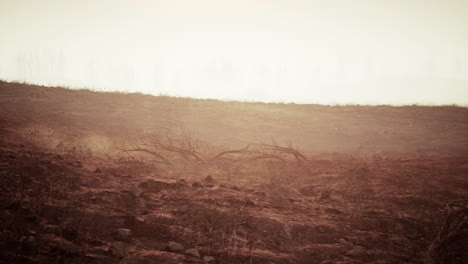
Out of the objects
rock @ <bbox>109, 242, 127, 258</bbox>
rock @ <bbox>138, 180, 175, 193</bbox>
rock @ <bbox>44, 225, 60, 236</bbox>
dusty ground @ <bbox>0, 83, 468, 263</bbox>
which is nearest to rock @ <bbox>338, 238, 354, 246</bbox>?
dusty ground @ <bbox>0, 83, 468, 263</bbox>

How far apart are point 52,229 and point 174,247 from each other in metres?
1.24

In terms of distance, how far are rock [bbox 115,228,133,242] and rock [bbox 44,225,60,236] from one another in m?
0.56

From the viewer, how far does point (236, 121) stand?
13.6 meters

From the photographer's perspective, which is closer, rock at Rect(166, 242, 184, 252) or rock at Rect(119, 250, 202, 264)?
rock at Rect(119, 250, 202, 264)

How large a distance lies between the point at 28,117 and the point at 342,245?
33.8ft

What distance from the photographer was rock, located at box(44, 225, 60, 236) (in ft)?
9.67

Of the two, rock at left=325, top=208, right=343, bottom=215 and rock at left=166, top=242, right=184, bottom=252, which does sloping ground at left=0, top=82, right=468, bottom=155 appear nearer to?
rock at left=166, top=242, right=184, bottom=252

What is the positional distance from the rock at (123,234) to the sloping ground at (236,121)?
5.15 metres

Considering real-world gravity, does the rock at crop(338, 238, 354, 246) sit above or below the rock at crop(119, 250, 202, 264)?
above

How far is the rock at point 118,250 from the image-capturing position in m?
2.80

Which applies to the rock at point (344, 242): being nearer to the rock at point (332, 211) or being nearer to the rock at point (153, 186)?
the rock at point (332, 211)

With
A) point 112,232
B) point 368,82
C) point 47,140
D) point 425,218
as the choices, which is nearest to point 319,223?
point 425,218

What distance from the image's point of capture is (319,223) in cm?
388

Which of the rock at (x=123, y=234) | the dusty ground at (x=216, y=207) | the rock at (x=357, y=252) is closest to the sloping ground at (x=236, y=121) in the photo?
the dusty ground at (x=216, y=207)
